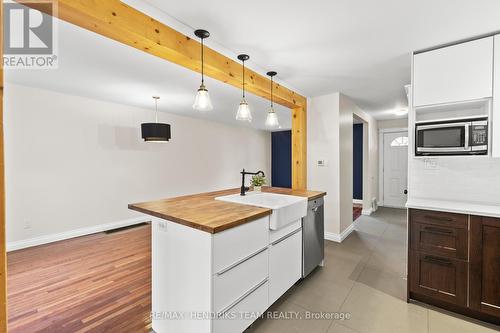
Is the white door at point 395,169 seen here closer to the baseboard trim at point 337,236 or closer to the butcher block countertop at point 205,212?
the baseboard trim at point 337,236

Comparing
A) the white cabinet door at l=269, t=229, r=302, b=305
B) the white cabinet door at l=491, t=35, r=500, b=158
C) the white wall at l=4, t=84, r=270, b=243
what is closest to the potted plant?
the white cabinet door at l=269, t=229, r=302, b=305

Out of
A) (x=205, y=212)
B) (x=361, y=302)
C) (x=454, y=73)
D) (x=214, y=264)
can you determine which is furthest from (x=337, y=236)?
(x=214, y=264)

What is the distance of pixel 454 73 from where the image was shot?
219 cm

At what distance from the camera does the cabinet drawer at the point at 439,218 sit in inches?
76.0

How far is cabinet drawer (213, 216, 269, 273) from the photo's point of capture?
1.45m

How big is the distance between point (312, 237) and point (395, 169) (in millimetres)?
4750

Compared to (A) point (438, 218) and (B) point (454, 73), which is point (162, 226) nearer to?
(A) point (438, 218)

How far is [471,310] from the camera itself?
6.35 feet

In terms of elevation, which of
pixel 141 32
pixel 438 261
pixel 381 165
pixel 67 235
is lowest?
pixel 67 235

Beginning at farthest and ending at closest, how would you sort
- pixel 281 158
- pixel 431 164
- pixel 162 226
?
pixel 281 158 → pixel 431 164 → pixel 162 226

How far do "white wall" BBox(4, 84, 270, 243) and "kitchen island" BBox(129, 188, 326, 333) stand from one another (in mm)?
2869

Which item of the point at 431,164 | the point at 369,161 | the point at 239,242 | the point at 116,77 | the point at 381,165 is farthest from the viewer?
the point at 381,165

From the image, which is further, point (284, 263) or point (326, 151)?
point (326, 151)

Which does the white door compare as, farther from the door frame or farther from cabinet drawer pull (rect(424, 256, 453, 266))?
cabinet drawer pull (rect(424, 256, 453, 266))
